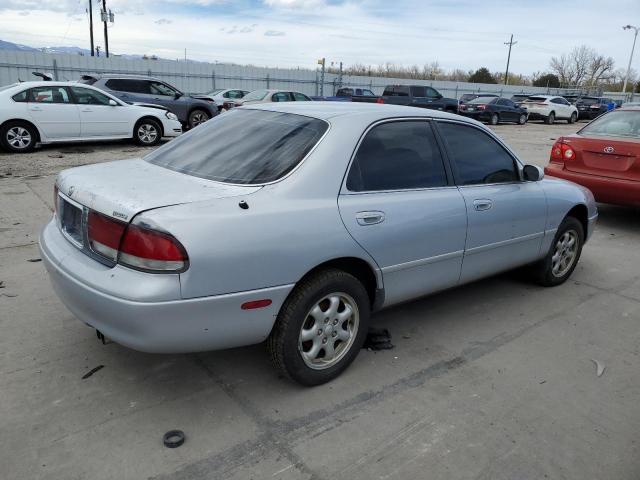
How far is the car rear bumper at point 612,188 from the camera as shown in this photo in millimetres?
6559

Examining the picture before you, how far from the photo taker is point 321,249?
2.82m

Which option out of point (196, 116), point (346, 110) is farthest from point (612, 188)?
point (196, 116)

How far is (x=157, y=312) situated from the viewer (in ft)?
8.02

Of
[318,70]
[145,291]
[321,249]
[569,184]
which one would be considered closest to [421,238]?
[321,249]

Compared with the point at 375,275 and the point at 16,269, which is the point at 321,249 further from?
the point at 16,269

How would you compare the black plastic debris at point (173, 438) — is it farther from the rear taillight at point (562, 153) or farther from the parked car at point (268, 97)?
the parked car at point (268, 97)

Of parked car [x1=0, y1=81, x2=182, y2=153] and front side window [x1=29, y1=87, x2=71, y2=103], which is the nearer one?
parked car [x1=0, y1=81, x2=182, y2=153]

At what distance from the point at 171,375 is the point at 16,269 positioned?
244cm

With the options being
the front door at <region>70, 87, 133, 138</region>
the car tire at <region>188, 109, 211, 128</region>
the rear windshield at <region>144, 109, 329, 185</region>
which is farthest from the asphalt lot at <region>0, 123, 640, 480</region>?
the car tire at <region>188, 109, 211, 128</region>

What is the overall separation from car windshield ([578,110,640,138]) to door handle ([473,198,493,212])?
4249 mm

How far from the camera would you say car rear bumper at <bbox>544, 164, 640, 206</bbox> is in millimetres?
6559

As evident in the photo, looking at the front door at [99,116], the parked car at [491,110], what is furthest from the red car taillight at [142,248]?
the parked car at [491,110]

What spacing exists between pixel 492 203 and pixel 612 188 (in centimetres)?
372

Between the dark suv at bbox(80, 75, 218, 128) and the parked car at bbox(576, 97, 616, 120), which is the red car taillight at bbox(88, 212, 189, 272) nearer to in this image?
the dark suv at bbox(80, 75, 218, 128)
